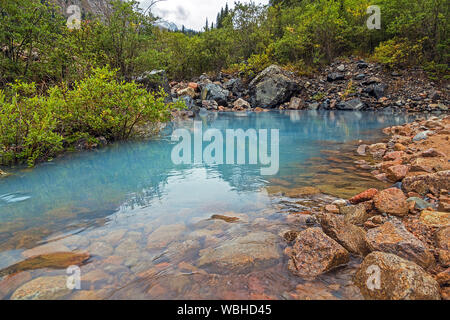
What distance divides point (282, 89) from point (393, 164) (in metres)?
22.6

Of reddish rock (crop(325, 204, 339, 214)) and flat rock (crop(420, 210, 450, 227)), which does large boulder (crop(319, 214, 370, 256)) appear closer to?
reddish rock (crop(325, 204, 339, 214))

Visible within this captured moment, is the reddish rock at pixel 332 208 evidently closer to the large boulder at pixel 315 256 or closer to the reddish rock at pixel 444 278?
the large boulder at pixel 315 256

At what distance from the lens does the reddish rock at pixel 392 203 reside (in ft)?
10.6

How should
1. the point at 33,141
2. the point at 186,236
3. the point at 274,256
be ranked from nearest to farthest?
the point at 274,256 < the point at 186,236 < the point at 33,141

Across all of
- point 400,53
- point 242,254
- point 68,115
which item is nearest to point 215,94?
point 400,53

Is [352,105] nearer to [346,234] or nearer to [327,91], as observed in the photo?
[327,91]

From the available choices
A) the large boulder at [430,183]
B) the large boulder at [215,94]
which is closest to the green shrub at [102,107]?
the large boulder at [430,183]

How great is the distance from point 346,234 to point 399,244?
512 mm

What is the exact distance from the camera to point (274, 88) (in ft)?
87.6

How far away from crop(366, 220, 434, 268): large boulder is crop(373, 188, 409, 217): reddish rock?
63 cm

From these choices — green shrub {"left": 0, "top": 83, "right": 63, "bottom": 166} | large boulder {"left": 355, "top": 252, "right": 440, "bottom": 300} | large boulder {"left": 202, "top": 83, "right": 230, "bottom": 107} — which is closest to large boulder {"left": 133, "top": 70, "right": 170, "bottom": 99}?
large boulder {"left": 202, "top": 83, "right": 230, "bottom": 107}
